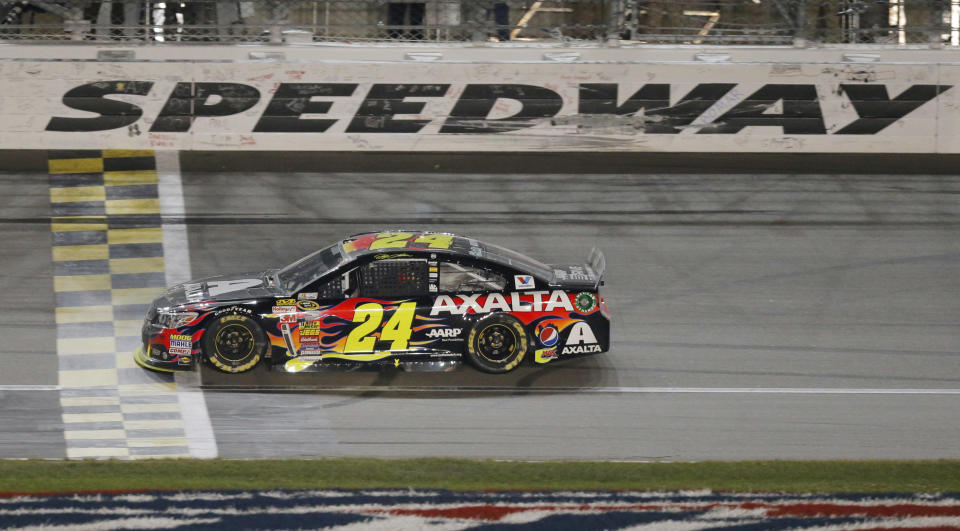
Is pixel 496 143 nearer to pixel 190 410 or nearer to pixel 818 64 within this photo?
pixel 818 64

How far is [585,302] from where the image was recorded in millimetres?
8922

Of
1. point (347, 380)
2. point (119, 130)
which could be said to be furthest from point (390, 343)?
point (119, 130)

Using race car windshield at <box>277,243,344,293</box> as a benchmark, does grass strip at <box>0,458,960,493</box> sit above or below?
below

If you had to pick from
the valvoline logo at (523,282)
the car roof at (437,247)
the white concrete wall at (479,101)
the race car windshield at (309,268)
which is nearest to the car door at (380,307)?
the car roof at (437,247)

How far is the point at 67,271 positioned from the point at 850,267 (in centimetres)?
802

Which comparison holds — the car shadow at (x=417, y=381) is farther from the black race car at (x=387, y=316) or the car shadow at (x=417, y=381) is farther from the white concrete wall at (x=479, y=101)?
the white concrete wall at (x=479, y=101)

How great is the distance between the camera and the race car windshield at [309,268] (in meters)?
8.80

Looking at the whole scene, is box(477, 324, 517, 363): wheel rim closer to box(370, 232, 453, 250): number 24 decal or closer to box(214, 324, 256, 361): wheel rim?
box(370, 232, 453, 250): number 24 decal

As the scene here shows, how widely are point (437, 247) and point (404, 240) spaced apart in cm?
32

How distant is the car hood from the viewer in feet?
28.7

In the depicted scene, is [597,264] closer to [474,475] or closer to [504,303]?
[504,303]

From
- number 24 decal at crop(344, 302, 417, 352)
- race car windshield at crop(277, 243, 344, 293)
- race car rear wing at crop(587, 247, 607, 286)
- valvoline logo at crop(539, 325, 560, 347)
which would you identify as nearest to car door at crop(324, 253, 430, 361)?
number 24 decal at crop(344, 302, 417, 352)

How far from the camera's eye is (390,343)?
871cm

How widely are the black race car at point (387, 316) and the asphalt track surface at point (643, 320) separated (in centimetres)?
24
